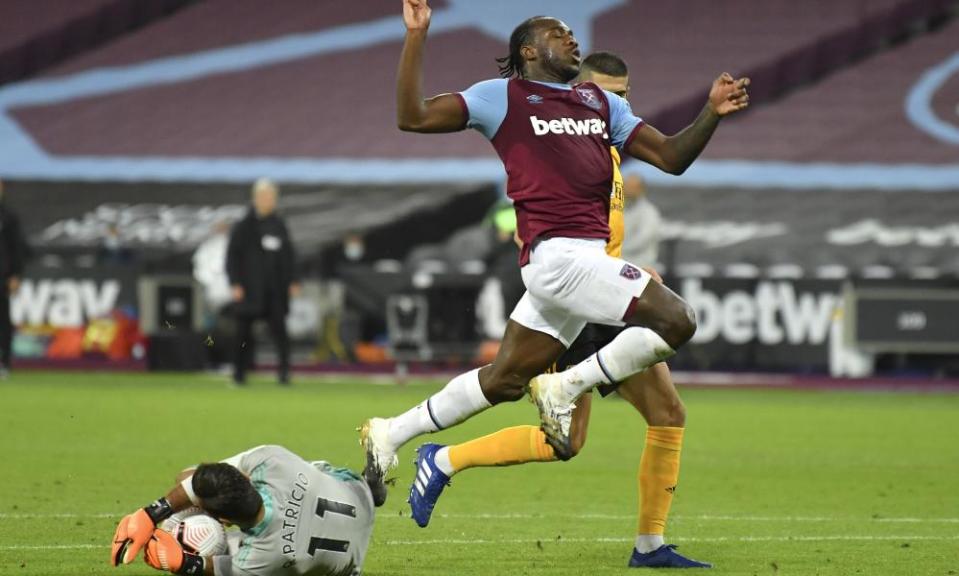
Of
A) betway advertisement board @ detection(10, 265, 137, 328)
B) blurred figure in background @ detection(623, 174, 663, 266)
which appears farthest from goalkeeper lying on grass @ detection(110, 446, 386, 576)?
betway advertisement board @ detection(10, 265, 137, 328)

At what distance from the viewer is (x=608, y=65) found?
7297mm

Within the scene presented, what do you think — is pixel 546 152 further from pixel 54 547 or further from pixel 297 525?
pixel 54 547

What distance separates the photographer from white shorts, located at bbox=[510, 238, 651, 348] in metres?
6.18

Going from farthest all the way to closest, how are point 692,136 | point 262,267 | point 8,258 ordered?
point 8,258, point 262,267, point 692,136

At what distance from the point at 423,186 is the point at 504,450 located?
17484 millimetres

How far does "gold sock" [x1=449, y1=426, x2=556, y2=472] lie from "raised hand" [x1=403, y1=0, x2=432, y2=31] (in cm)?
174

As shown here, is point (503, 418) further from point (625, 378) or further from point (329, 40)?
point (329, 40)

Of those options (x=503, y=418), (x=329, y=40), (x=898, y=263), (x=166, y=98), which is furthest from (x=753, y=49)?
(x=503, y=418)

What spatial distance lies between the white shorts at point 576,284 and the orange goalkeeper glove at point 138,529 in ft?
4.94

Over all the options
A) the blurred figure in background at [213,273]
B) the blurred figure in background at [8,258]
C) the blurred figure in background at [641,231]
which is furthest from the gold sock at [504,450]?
the blurred figure in background at [213,273]

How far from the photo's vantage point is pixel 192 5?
2948cm

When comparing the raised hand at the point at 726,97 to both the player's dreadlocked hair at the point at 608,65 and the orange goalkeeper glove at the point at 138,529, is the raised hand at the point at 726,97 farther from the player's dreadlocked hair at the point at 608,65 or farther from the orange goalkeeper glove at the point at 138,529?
the orange goalkeeper glove at the point at 138,529

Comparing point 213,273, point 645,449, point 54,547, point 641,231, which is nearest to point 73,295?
point 213,273

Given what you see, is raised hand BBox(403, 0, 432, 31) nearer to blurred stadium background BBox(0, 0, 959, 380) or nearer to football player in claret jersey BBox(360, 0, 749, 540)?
football player in claret jersey BBox(360, 0, 749, 540)
